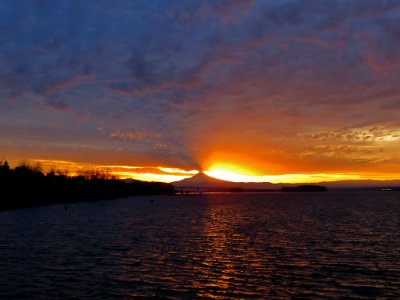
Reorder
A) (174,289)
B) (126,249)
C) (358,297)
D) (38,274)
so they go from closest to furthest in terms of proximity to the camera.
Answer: (358,297), (174,289), (38,274), (126,249)

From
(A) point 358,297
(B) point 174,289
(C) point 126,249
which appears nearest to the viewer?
(A) point 358,297

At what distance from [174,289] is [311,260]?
1990cm

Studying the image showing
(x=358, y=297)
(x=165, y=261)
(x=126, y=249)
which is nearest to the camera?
(x=358, y=297)

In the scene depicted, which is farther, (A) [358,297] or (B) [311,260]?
(B) [311,260]

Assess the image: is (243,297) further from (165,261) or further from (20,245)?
(20,245)

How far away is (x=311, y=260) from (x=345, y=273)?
6.79 metres

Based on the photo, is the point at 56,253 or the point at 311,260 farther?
the point at 56,253

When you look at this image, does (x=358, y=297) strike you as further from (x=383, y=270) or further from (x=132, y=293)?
(x=132, y=293)

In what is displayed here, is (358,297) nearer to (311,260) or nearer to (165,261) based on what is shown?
(311,260)

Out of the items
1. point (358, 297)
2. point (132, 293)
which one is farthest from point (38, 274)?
point (358, 297)

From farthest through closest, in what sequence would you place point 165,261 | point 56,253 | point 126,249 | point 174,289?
point 126,249, point 56,253, point 165,261, point 174,289

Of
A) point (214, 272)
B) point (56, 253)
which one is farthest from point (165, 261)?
point (56, 253)

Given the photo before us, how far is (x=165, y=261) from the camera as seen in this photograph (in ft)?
146

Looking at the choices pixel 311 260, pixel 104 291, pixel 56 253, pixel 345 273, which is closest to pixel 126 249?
pixel 56 253
